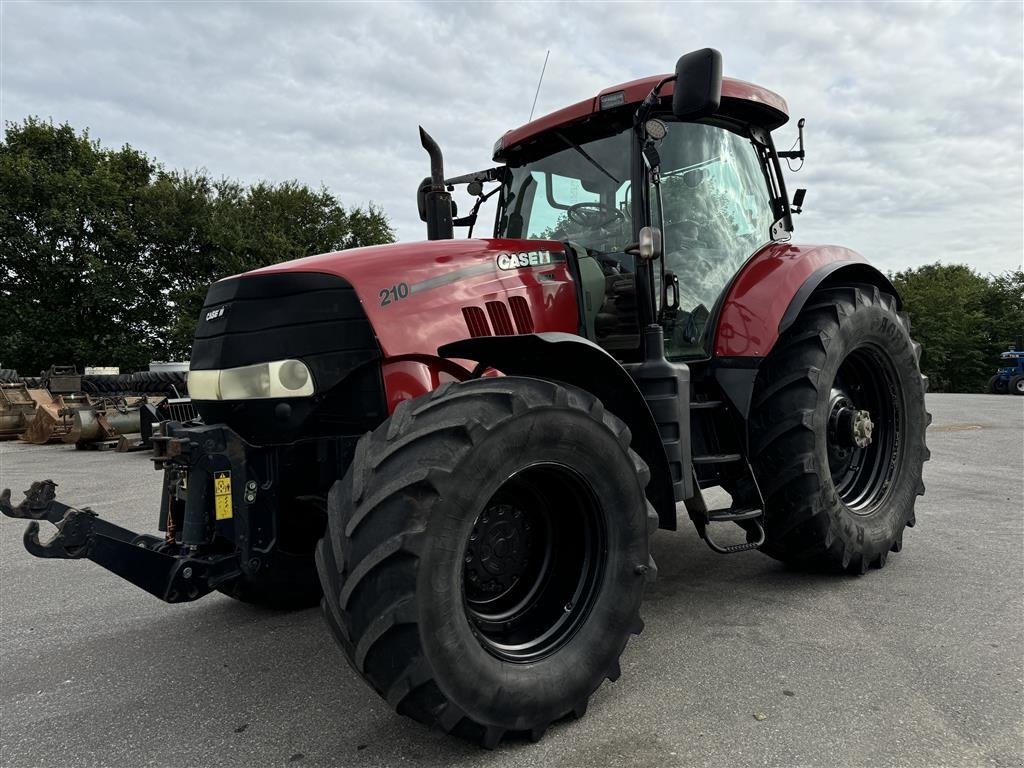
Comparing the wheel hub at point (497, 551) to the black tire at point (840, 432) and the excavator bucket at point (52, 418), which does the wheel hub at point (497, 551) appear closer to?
the black tire at point (840, 432)

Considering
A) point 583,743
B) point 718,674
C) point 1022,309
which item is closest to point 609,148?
point 718,674

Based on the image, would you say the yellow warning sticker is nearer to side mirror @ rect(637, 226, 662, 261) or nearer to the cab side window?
side mirror @ rect(637, 226, 662, 261)

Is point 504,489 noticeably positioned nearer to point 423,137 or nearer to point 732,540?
point 423,137

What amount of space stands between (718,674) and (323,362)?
1.85 m

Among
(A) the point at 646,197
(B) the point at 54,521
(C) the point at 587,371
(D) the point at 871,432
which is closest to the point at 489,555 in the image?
(C) the point at 587,371

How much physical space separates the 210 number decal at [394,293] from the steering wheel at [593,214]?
134 centimetres

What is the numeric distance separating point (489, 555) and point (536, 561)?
238 mm

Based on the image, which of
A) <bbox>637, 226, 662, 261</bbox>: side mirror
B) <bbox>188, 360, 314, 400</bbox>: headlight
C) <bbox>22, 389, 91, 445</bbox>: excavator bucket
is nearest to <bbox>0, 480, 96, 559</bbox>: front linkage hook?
<bbox>188, 360, 314, 400</bbox>: headlight

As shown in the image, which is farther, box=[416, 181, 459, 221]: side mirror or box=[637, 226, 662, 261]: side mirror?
box=[416, 181, 459, 221]: side mirror

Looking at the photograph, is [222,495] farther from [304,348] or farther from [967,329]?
[967,329]

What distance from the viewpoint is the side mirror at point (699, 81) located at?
2.80 meters

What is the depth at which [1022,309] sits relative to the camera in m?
41.8

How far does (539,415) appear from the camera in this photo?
7.47ft

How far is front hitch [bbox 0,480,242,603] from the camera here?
7.63ft
